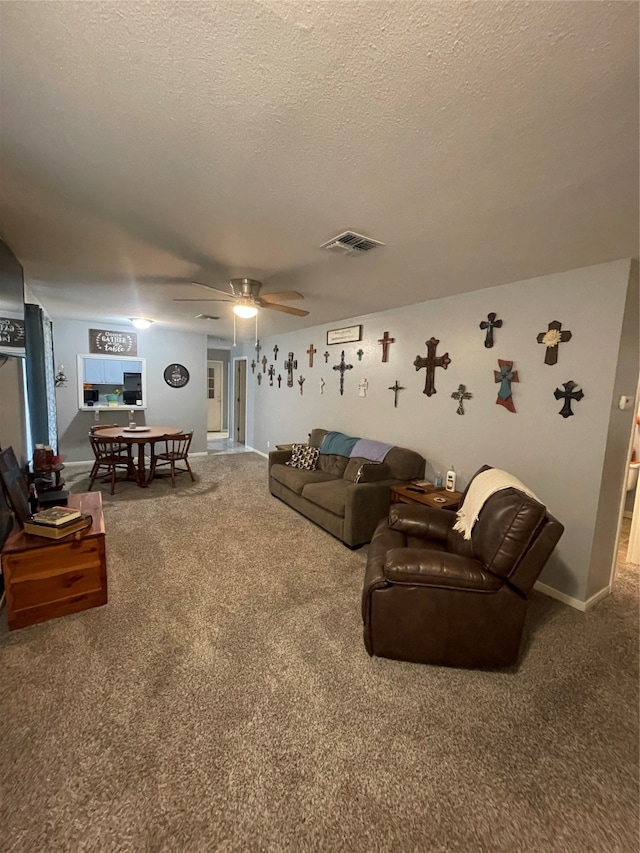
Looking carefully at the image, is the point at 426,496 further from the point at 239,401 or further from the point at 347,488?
the point at 239,401

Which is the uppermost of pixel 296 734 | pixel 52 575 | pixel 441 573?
pixel 441 573

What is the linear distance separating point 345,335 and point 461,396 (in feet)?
6.63

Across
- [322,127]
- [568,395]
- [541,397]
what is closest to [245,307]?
[322,127]

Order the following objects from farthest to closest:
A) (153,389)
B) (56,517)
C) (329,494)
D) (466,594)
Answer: (153,389), (329,494), (56,517), (466,594)

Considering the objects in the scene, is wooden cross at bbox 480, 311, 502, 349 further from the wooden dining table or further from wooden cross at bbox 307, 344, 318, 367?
the wooden dining table

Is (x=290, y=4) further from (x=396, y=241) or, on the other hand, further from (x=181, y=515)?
(x=181, y=515)

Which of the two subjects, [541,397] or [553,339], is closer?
[553,339]

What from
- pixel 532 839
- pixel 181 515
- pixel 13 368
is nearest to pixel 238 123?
pixel 532 839

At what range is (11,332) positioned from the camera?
8.25 ft

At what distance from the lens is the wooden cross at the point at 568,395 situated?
2.56 metres

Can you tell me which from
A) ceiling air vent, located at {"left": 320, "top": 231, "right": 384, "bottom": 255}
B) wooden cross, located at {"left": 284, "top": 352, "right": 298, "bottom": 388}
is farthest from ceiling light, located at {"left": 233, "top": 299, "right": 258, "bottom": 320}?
wooden cross, located at {"left": 284, "top": 352, "right": 298, "bottom": 388}

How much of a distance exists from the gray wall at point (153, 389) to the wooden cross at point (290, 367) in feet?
5.95

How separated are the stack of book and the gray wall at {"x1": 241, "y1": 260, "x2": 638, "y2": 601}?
3.10 metres

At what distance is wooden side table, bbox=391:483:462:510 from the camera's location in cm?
306
